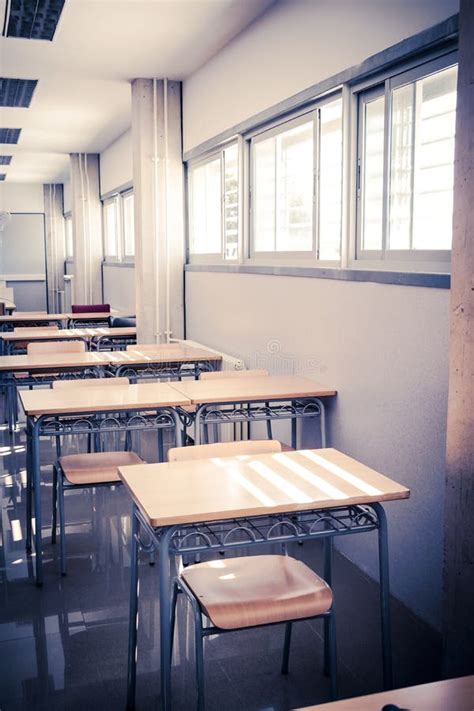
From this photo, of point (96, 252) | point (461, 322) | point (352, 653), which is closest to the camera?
point (461, 322)

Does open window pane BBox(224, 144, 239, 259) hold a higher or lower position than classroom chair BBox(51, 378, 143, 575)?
higher

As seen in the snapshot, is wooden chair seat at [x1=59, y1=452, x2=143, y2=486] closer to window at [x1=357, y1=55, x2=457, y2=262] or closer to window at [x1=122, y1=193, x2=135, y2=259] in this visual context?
window at [x1=357, y1=55, x2=457, y2=262]

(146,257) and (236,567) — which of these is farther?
(146,257)

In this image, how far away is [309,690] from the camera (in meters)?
2.67

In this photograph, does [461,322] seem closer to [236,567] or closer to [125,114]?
[236,567]

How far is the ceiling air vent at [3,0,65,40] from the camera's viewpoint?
4812 mm

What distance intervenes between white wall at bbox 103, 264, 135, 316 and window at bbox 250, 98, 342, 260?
4.20 m

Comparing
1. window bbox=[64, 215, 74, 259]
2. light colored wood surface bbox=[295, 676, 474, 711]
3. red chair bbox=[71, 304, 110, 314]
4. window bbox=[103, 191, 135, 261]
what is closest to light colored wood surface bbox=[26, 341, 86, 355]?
window bbox=[103, 191, 135, 261]

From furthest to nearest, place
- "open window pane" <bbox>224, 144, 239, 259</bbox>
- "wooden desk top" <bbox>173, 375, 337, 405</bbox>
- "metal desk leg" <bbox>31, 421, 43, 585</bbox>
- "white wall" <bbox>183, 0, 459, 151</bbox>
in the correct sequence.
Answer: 1. "open window pane" <bbox>224, 144, 239, 259</bbox>
2. "wooden desk top" <bbox>173, 375, 337, 405</bbox>
3. "metal desk leg" <bbox>31, 421, 43, 585</bbox>
4. "white wall" <bbox>183, 0, 459, 151</bbox>

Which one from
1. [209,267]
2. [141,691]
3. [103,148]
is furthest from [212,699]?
[103,148]

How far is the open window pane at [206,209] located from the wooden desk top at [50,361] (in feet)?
5.23

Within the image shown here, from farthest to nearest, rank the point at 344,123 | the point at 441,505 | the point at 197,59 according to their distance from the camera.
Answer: the point at 197,59
the point at 344,123
the point at 441,505

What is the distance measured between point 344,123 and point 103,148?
25.1ft

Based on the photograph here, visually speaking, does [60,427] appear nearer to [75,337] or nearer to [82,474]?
[82,474]
